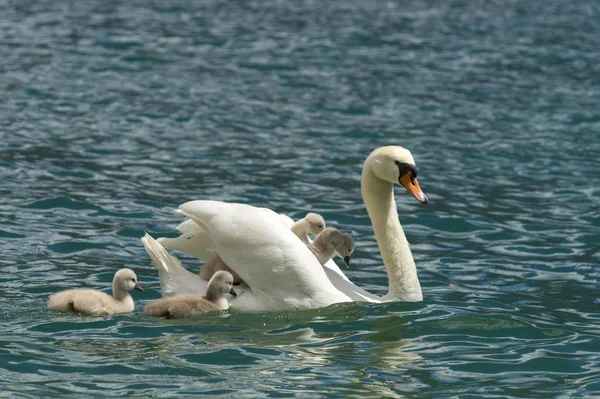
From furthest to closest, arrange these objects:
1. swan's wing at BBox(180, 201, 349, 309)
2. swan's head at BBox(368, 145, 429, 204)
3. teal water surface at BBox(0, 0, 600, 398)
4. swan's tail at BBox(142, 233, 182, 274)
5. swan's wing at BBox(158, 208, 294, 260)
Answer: swan's wing at BBox(158, 208, 294, 260), swan's head at BBox(368, 145, 429, 204), swan's tail at BBox(142, 233, 182, 274), swan's wing at BBox(180, 201, 349, 309), teal water surface at BBox(0, 0, 600, 398)

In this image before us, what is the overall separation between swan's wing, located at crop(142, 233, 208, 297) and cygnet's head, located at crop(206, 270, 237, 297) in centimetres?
37

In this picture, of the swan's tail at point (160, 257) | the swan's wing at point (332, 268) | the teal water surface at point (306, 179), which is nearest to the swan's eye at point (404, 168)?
the swan's wing at point (332, 268)

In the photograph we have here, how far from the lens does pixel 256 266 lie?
924 cm

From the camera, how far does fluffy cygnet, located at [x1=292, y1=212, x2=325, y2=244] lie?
982 cm

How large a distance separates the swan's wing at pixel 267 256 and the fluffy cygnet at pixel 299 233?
294 mm

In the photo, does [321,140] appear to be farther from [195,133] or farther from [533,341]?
[533,341]

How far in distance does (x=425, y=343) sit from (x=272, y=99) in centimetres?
1007

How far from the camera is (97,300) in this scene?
9055 millimetres

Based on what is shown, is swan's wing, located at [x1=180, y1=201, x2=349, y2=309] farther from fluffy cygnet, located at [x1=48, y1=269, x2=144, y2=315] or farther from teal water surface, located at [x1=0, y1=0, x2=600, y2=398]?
fluffy cygnet, located at [x1=48, y1=269, x2=144, y2=315]

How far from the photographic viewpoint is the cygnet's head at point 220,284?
9.06 metres

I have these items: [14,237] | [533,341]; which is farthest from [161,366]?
[14,237]

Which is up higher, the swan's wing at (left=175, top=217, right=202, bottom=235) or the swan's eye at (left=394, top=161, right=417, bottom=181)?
the swan's eye at (left=394, top=161, right=417, bottom=181)

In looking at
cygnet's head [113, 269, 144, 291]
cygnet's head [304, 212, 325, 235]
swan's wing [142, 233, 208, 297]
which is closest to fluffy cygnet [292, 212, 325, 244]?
cygnet's head [304, 212, 325, 235]

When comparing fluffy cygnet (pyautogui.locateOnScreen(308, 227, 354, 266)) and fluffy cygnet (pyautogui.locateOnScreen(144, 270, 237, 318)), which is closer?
fluffy cygnet (pyautogui.locateOnScreen(144, 270, 237, 318))
